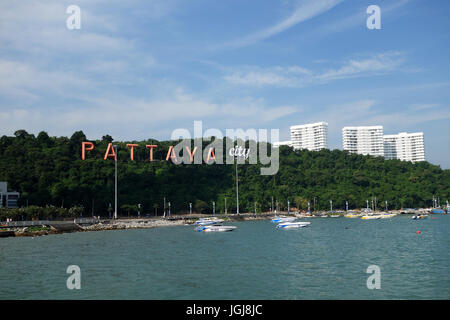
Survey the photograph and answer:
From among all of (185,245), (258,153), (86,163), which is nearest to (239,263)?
(185,245)

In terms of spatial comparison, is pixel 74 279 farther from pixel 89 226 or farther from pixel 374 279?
pixel 89 226

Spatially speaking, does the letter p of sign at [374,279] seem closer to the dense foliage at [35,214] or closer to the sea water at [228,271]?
the sea water at [228,271]

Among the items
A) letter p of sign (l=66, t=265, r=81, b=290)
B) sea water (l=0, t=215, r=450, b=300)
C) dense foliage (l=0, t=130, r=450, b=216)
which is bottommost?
sea water (l=0, t=215, r=450, b=300)

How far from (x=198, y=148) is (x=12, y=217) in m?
89.2

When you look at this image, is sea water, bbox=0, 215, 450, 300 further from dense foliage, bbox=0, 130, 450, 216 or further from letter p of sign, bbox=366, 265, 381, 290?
dense foliage, bbox=0, 130, 450, 216

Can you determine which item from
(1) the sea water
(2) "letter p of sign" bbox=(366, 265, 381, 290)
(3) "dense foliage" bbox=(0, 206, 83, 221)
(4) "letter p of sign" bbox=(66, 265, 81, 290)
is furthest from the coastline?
(2) "letter p of sign" bbox=(366, 265, 381, 290)

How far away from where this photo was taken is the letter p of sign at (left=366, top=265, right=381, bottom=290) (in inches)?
1085

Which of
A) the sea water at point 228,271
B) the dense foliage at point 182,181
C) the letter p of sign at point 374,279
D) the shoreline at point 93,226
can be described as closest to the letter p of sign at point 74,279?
the sea water at point 228,271

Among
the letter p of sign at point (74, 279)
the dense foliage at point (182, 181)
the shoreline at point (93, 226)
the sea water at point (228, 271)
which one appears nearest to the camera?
the sea water at point (228, 271)

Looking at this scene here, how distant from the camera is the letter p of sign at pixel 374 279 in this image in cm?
2756

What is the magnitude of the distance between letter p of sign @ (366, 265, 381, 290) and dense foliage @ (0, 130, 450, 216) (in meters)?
95.1

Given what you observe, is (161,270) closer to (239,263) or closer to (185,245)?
(239,263)

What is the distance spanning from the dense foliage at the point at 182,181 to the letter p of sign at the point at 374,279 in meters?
95.1
